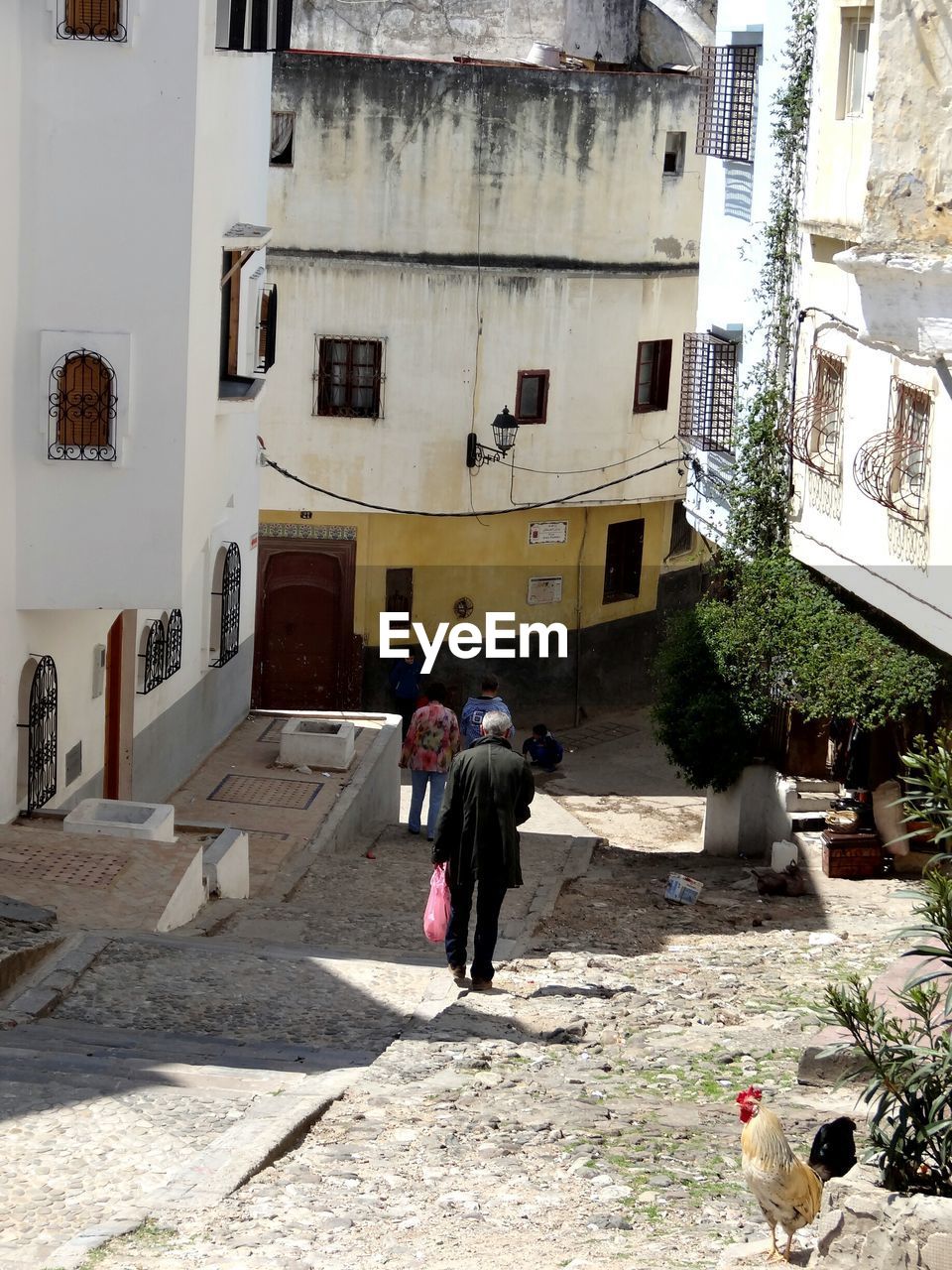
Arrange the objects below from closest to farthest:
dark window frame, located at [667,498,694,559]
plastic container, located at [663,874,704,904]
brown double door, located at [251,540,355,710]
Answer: plastic container, located at [663,874,704,904]
brown double door, located at [251,540,355,710]
dark window frame, located at [667,498,694,559]

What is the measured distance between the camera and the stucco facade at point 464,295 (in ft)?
84.2

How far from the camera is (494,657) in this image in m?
28.2

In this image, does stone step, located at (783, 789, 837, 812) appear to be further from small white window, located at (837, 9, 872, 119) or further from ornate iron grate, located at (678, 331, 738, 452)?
small white window, located at (837, 9, 872, 119)

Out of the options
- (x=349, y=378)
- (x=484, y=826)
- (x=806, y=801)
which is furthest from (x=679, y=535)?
(x=484, y=826)

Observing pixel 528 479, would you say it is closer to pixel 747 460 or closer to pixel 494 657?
pixel 494 657

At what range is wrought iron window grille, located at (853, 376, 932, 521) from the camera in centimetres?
1453

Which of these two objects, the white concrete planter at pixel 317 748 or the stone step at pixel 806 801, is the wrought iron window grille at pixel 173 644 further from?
the stone step at pixel 806 801

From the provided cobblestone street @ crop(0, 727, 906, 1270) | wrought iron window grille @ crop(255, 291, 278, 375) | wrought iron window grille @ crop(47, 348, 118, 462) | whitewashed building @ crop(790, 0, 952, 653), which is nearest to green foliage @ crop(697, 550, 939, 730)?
whitewashed building @ crop(790, 0, 952, 653)

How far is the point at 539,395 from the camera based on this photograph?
88.9 ft

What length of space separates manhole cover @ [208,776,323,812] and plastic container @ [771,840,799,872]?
4.70 meters

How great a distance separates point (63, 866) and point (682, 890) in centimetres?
A: 603

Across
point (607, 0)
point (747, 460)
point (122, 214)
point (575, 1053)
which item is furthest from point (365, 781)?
point (607, 0)

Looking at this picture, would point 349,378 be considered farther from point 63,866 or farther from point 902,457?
point 63,866

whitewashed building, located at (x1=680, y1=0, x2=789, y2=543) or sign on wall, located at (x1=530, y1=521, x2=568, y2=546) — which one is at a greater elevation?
whitewashed building, located at (x1=680, y1=0, x2=789, y2=543)
